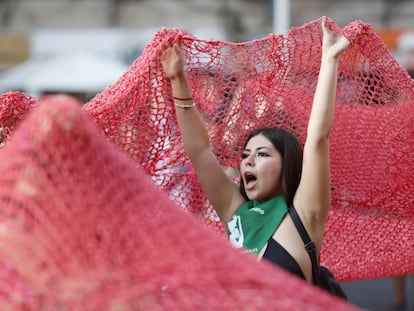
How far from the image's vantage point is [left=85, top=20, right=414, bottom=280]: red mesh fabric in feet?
9.25

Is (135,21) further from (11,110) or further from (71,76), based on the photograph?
(11,110)

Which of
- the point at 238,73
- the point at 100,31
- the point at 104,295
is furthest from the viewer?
the point at 100,31

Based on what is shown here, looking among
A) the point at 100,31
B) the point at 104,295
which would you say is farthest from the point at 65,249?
the point at 100,31

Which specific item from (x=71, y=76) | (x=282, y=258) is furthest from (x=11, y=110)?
(x=71, y=76)

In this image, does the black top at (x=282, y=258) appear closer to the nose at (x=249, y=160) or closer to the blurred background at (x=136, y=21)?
the nose at (x=249, y=160)

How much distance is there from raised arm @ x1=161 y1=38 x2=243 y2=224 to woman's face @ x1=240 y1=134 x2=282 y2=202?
0.09 m

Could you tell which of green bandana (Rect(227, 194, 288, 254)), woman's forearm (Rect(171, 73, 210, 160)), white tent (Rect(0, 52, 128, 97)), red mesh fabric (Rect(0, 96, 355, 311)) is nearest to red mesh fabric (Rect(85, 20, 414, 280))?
woman's forearm (Rect(171, 73, 210, 160))

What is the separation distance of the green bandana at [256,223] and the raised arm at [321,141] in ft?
0.33

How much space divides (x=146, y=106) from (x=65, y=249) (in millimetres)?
1209

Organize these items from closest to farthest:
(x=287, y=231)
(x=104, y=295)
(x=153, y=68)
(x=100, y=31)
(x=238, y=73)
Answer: (x=104, y=295), (x=287, y=231), (x=153, y=68), (x=238, y=73), (x=100, y=31)

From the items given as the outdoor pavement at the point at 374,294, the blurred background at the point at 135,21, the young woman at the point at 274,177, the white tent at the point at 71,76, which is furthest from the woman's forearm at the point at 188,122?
the blurred background at the point at 135,21

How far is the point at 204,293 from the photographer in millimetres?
1556

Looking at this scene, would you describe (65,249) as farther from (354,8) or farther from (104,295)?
(354,8)

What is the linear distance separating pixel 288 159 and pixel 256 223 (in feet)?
0.84
